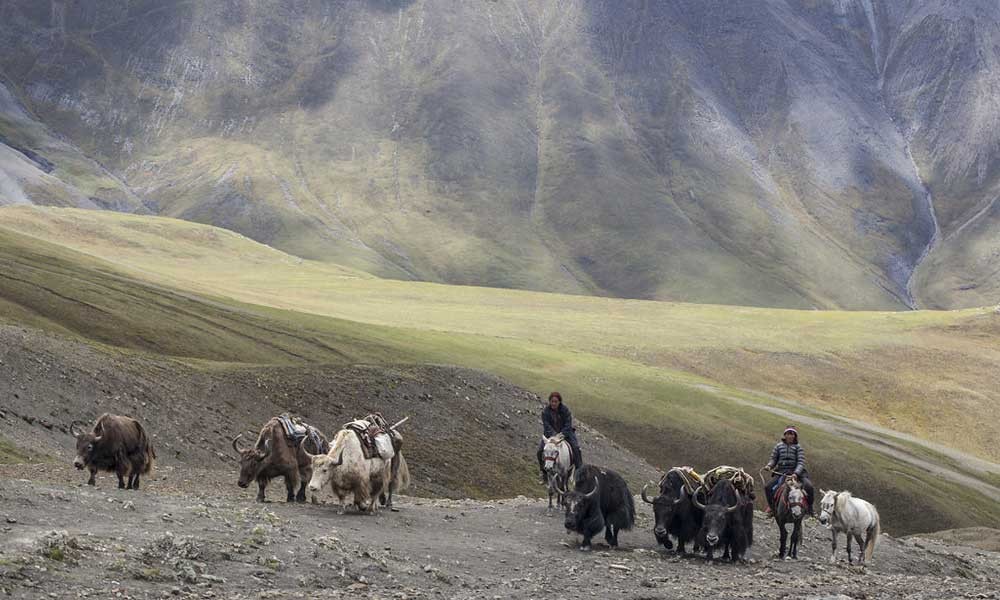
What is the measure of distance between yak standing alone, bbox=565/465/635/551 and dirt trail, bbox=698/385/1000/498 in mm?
54101

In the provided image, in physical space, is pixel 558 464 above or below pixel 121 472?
above

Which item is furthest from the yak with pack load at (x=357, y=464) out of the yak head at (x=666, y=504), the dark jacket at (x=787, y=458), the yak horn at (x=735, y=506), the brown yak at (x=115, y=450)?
the dark jacket at (x=787, y=458)

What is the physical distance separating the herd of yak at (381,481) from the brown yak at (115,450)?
0.08 ft

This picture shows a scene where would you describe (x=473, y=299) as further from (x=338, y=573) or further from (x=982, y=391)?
(x=338, y=573)

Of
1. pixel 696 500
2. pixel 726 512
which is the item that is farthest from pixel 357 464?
pixel 726 512

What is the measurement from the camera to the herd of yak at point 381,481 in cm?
2605

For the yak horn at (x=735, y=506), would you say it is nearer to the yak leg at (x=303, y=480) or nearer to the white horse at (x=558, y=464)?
the white horse at (x=558, y=464)

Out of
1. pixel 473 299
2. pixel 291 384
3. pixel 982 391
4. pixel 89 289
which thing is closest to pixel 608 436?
pixel 291 384

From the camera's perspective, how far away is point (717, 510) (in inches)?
1065

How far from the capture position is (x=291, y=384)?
166 feet

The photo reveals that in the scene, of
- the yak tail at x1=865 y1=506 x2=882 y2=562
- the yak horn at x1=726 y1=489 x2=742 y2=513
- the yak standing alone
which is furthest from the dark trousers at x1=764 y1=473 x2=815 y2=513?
the yak standing alone

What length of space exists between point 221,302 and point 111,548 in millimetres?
71577

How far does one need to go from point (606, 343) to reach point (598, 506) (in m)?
80.6

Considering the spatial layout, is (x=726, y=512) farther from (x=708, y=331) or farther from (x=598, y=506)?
(x=708, y=331)
